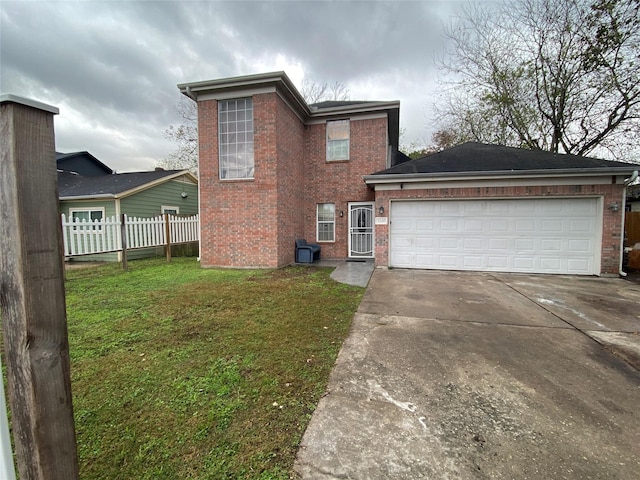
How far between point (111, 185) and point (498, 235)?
1523 cm

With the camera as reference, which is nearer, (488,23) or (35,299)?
Result: (35,299)

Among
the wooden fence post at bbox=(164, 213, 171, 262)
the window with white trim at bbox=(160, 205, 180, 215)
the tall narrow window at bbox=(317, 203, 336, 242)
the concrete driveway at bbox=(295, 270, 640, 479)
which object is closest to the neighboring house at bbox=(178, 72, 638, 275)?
the tall narrow window at bbox=(317, 203, 336, 242)

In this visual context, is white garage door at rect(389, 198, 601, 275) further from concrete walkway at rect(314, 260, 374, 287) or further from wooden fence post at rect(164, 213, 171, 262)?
wooden fence post at rect(164, 213, 171, 262)

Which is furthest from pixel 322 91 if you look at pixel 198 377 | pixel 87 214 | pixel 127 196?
pixel 198 377

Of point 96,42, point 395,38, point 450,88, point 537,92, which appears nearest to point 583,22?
point 537,92

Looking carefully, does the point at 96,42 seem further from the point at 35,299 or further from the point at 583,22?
the point at 583,22

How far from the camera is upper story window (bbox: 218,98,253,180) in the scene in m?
8.86

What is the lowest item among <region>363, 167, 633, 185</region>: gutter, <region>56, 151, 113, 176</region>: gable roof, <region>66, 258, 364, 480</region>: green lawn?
<region>66, 258, 364, 480</region>: green lawn

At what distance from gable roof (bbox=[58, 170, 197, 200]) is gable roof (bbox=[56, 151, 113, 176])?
13.2 ft

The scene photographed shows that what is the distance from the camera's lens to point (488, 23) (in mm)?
13758

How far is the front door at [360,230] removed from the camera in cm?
1091

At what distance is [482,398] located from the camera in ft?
8.25

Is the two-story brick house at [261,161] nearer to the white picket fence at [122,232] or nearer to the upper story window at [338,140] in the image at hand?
the upper story window at [338,140]

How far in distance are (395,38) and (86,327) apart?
12160 mm
